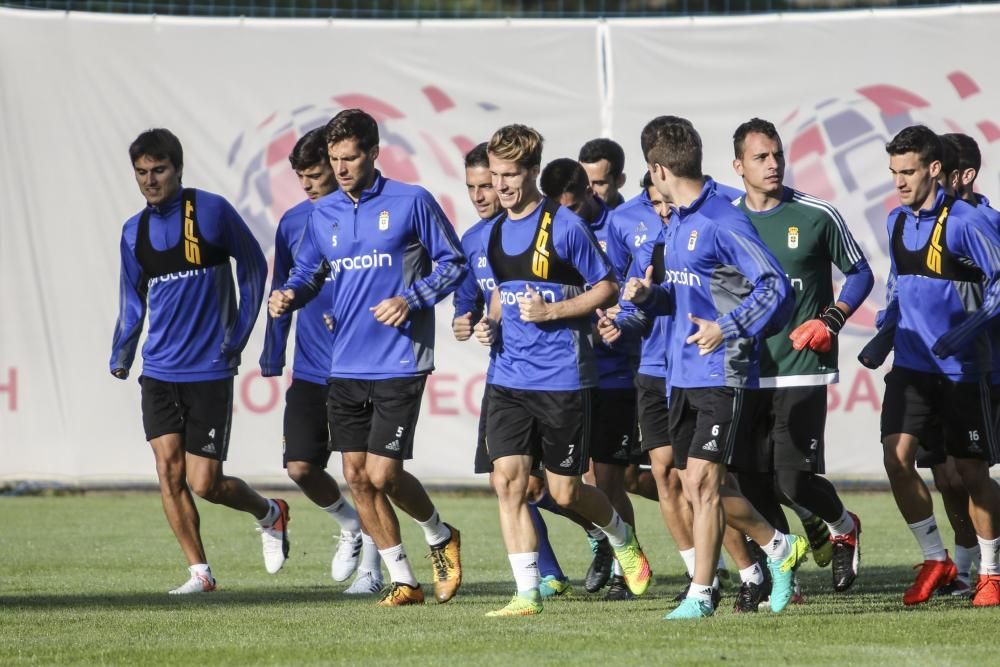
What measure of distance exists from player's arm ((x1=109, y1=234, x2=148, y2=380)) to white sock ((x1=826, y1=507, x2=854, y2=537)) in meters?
4.05

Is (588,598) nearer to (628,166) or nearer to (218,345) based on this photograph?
(218,345)

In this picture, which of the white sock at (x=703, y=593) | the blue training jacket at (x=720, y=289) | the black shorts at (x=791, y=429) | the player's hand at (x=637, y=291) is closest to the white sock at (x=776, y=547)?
the white sock at (x=703, y=593)

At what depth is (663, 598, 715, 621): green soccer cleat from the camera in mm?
6797

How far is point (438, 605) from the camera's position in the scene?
7.90 m

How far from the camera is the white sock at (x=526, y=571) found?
7.27 metres

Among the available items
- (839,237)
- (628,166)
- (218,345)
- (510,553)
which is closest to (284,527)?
(218,345)

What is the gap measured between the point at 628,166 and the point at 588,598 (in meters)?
7.02

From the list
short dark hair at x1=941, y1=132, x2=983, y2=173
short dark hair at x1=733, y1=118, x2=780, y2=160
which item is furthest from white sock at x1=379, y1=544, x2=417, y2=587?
short dark hair at x1=941, y1=132, x2=983, y2=173

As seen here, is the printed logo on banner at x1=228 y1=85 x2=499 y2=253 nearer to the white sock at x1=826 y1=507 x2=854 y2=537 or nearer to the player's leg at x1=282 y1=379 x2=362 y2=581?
the player's leg at x1=282 y1=379 x2=362 y2=581

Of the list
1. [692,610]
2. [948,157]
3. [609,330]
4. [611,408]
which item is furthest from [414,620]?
[948,157]

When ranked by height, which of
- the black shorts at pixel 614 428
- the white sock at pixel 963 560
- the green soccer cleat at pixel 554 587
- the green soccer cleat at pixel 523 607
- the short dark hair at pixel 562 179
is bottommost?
the green soccer cleat at pixel 554 587

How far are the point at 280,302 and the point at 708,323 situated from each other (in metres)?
2.40

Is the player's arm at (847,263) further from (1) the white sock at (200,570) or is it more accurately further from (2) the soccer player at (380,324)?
(1) the white sock at (200,570)

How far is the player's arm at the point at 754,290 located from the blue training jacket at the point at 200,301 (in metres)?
3.15
